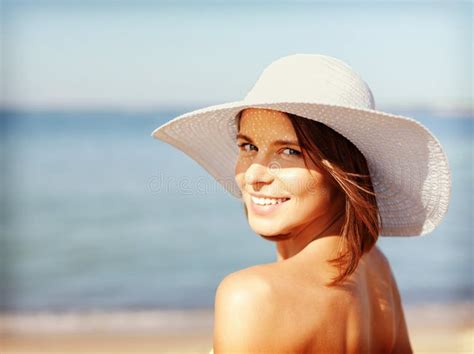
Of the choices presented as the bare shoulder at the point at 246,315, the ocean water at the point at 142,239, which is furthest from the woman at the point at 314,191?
the ocean water at the point at 142,239

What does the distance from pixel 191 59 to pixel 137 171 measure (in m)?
4.18

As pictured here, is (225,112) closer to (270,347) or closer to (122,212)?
(270,347)

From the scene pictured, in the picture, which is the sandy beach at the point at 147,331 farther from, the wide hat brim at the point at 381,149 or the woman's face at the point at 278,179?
the woman's face at the point at 278,179

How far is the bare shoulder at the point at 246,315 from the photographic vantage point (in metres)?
1.72

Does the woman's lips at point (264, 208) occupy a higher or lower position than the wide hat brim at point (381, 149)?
lower

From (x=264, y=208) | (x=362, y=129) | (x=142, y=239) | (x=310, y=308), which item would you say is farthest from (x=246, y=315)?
(x=142, y=239)

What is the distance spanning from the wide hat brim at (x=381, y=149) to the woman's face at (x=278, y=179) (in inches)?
2.7

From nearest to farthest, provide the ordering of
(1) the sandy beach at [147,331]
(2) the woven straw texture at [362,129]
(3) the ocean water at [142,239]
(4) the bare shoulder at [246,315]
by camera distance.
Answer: (4) the bare shoulder at [246,315], (2) the woven straw texture at [362,129], (1) the sandy beach at [147,331], (3) the ocean water at [142,239]

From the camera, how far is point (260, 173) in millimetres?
1988

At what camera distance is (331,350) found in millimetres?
1886

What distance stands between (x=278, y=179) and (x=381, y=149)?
1.01 feet

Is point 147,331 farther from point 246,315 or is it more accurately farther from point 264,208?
point 246,315

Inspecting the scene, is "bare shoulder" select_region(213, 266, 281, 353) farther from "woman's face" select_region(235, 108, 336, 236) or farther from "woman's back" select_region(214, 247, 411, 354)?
"woman's face" select_region(235, 108, 336, 236)

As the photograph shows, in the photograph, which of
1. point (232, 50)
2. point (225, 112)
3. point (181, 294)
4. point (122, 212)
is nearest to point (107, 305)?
point (181, 294)
